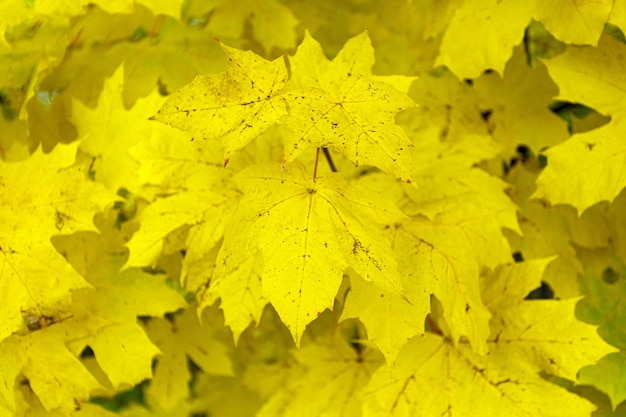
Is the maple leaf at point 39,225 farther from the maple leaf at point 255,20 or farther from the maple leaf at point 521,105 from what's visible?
the maple leaf at point 521,105

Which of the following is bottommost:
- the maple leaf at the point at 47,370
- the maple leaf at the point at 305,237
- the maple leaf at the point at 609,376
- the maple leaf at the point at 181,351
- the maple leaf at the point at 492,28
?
the maple leaf at the point at 181,351

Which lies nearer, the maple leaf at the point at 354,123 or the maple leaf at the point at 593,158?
the maple leaf at the point at 354,123

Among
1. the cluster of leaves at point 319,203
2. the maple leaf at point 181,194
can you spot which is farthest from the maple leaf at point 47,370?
the maple leaf at point 181,194

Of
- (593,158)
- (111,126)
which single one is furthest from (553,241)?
(111,126)

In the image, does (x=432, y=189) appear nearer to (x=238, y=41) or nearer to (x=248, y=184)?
(x=248, y=184)

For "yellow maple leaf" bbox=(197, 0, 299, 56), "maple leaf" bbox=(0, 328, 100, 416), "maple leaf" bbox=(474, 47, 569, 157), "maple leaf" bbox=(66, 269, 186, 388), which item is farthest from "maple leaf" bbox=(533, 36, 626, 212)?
"maple leaf" bbox=(0, 328, 100, 416)

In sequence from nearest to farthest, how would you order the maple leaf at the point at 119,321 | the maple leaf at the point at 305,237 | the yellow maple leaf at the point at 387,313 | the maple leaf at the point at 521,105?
1. the maple leaf at the point at 305,237
2. the yellow maple leaf at the point at 387,313
3. the maple leaf at the point at 119,321
4. the maple leaf at the point at 521,105

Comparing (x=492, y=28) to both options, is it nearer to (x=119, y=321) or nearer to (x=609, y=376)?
(x=609, y=376)
